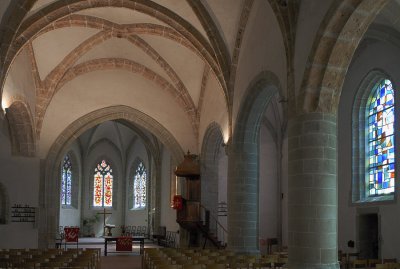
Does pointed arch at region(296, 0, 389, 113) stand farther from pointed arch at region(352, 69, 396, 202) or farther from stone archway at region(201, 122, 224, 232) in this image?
stone archway at region(201, 122, 224, 232)

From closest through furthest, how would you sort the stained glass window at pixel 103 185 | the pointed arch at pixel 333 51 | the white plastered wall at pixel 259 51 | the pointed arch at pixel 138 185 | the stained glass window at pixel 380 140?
the pointed arch at pixel 333 51 < the white plastered wall at pixel 259 51 < the stained glass window at pixel 380 140 < the pointed arch at pixel 138 185 < the stained glass window at pixel 103 185

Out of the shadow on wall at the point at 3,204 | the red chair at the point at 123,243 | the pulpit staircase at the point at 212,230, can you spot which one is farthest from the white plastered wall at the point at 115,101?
the red chair at the point at 123,243

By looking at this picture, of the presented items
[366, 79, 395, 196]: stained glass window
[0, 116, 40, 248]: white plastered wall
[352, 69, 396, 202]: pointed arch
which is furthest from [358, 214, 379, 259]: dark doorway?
[0, 116, 40, 248]: white plastered wall

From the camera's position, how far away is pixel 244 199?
15.0 meters

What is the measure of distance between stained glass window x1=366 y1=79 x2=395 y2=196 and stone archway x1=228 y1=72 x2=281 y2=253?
10.5ft

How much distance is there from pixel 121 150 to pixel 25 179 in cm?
1321

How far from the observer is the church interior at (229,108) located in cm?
1020

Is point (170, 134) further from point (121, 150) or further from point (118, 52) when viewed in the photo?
point (121, 150)

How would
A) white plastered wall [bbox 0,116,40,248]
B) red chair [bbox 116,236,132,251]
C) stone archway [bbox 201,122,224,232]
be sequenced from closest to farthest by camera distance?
white plastered wall [bbox 0,116,40,248], red chair [bbox 116,236,132,251], stone archway [bbox 201,122,224,232]

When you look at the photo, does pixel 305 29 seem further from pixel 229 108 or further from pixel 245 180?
pixel 229 108

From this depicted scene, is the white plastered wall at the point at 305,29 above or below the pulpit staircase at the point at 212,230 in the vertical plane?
above

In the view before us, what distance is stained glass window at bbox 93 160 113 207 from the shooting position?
32656mm

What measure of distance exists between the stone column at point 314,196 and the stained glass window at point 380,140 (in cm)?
473

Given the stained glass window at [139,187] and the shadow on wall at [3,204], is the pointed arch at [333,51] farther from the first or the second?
the stained glass window at [139,187]
